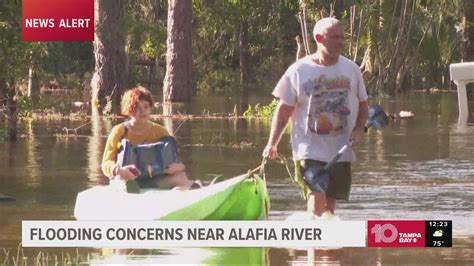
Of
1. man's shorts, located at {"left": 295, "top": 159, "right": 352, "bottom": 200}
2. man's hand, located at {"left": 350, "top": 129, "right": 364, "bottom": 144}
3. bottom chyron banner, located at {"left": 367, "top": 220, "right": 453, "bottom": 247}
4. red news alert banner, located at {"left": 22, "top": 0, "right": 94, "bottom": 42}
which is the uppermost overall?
red news alert banner, located at {"left": 22, "top": 0, "right": 94, "bottom": 42}

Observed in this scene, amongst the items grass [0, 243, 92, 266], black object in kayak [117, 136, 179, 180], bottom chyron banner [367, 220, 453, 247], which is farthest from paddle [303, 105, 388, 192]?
grass [0, 243, 92, 266]

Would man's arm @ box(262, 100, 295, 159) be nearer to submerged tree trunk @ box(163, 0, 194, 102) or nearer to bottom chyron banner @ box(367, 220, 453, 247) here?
bottom chyron banner @ box(367, 220, 453, 247)

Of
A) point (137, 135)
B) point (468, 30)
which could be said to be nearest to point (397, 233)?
point (137, 135)

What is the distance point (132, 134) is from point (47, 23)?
308 centimetres

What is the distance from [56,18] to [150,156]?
315cm

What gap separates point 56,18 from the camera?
44.0ft

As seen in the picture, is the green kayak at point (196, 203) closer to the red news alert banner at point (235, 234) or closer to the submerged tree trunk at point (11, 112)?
the red news alert banner at point (235, 234)

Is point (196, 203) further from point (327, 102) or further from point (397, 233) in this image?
point (397, 233)

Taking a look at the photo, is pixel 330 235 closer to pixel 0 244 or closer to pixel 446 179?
pixel 0 244

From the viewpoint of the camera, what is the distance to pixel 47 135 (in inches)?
938

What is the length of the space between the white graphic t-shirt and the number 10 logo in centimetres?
72

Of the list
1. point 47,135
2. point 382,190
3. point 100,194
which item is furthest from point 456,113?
point 100,194

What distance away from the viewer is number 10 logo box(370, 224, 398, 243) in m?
9.46

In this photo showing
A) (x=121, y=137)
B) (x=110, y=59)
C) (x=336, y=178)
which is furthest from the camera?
(x=110, y=59)
